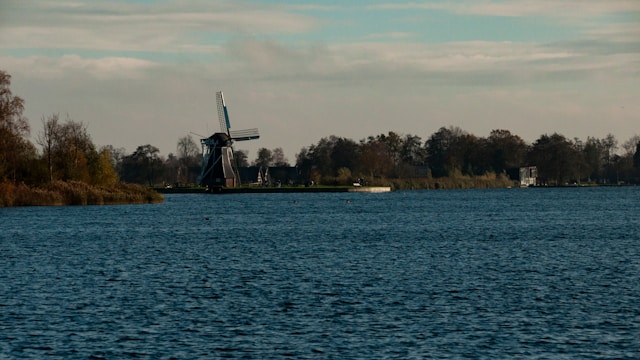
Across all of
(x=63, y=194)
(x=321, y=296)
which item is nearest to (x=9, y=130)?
(x=63, y=194)

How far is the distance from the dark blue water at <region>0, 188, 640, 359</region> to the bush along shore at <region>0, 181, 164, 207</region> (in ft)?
156

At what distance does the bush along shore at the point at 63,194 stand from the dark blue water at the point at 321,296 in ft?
156

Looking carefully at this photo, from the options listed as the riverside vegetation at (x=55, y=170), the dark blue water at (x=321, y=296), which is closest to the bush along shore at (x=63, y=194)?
the riverside vegetation at (x=55, y=170)

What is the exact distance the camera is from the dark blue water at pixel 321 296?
33.0 meters

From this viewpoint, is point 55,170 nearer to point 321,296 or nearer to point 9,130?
point 9,130

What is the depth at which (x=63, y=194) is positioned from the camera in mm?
142500

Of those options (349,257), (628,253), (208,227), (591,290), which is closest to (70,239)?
(208,227)

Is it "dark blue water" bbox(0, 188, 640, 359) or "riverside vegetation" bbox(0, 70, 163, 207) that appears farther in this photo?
"riverside vegetation" bbox(0, 70, 163, 207)

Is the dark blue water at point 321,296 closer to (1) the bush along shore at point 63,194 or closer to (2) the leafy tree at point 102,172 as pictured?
(1) the bush along shore at point 63,194

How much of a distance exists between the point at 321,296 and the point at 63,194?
104m

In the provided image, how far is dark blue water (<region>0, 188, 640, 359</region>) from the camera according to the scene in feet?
108

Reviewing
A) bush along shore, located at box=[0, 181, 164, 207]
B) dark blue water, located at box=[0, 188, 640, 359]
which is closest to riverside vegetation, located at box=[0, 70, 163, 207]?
bush along shore, located at box=[0, 181, 164, 207]

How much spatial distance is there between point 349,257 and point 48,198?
82826 mm

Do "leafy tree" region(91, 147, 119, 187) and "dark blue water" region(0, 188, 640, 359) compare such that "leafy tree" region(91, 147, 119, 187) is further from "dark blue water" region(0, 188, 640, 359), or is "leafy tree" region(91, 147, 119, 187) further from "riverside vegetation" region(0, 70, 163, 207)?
"dark blue water" region(0, 188, 640, 359)
